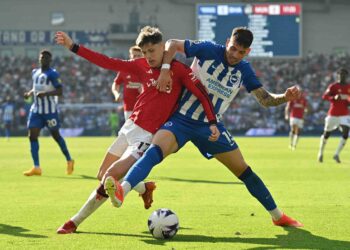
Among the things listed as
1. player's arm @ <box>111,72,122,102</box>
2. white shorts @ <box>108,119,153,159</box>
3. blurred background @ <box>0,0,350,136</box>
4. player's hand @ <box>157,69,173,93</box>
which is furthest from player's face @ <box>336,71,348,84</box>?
blurred background @ <box>0,0,350,136</box>

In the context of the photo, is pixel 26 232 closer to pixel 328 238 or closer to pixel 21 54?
pixel 328 238

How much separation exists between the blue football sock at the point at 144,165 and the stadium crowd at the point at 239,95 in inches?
1457

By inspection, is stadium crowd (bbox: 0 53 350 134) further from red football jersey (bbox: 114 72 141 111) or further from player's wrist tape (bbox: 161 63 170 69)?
player's wrist tape (bbox: 161 63 170 69)

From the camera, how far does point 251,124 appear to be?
44500mm

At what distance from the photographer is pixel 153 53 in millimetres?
7195

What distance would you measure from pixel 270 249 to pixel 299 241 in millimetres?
573

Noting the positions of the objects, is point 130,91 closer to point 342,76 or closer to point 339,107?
point 342,76

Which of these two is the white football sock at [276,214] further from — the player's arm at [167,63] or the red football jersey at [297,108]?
the red football jersey at [297,108]

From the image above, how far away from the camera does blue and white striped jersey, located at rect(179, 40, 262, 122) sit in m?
7.52

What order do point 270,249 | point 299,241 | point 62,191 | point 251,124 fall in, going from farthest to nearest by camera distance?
point 251,124, point 62,191, point 299,241, point 270,249

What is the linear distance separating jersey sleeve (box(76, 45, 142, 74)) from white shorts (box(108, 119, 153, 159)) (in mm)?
620

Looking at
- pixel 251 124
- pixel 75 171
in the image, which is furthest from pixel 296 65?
pixel 75 171

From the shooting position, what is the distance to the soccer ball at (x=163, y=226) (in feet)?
23.2

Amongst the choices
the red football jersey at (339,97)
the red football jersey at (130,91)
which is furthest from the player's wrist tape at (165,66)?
the red football jersey at (339,97)
